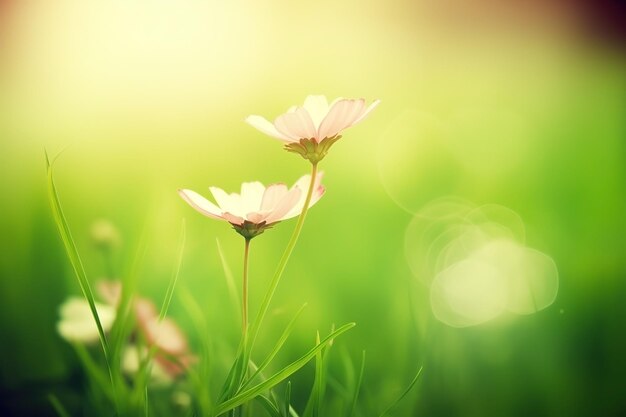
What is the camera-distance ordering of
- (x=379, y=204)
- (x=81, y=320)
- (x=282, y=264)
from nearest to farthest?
1. (x=282, y=264)
2. (x=81, y=320)
3. (x=379, y=204)

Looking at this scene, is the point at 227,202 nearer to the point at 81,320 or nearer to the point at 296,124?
the point at 296,124

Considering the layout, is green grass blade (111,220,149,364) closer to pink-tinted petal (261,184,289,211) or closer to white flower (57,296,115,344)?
pink-tinted petal (261,184,289,211)

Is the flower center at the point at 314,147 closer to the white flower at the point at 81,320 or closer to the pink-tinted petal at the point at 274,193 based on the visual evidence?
the pink-tinted petal at the point at 274,193

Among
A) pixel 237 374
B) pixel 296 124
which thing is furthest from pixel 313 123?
pixel 237 374

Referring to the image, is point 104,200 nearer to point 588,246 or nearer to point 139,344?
point 139,344

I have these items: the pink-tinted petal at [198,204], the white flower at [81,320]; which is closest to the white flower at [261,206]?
the pink-tinted petal at [198,204]

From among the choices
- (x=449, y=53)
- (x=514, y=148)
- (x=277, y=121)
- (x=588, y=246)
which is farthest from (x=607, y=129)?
(x=277, y=121)
